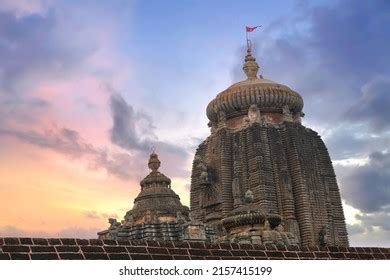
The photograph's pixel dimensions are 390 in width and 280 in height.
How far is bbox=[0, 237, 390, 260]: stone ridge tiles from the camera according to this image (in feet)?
32.7

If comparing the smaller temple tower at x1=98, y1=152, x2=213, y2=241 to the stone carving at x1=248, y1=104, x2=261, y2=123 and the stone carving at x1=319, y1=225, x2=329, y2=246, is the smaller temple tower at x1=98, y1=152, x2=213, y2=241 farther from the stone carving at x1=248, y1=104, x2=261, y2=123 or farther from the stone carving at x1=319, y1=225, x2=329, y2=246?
the stone carving at x1=319, y1=225, x2=329, y2=246

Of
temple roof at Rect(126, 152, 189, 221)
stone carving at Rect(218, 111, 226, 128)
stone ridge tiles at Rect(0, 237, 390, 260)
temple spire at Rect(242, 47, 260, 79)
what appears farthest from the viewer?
temple spire at Rect(242, 47, 260, 79)

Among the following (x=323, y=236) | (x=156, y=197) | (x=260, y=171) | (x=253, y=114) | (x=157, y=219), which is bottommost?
(x=157, y=219)

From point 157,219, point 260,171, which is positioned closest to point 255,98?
point 260,171

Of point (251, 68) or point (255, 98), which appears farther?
point (251, 68)

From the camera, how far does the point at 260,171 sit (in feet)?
152

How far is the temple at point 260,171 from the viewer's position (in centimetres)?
4547

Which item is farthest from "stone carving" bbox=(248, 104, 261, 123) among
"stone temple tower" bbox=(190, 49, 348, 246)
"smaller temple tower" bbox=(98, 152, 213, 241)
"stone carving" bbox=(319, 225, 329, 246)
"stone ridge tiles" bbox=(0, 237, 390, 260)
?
"stone ridge tiles" bbox=(0, 237, 390, 260)

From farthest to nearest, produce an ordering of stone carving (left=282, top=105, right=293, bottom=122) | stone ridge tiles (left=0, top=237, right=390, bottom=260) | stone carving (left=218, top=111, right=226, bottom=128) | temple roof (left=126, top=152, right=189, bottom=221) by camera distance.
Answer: stone carving (left=218, top=111, right=226, bottom=128), stone carving (left=282, top=105, right=293, bottom=122), temple roof (left=126, top=152, right=189, bottom=221), stone ridge tiles (left=0, top=237, right=390, bottom=260)

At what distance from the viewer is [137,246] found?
10.9m

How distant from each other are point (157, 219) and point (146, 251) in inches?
1119

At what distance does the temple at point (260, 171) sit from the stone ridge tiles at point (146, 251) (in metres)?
27.8

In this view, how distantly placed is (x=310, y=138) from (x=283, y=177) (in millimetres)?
5528

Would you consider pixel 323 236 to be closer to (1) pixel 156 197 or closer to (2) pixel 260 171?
(2) pixel 260 171
